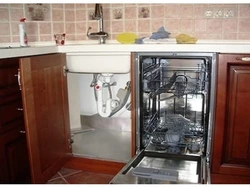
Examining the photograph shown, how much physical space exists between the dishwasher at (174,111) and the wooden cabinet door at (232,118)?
0.04 m

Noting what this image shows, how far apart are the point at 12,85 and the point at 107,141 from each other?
884 millimetres

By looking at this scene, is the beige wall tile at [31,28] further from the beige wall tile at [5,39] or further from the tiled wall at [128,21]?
the beige wall tile at [5,39]

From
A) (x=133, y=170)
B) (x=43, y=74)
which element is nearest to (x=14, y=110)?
(x=43, y=74)

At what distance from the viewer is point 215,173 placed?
1.61m

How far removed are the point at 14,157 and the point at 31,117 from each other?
0.71 feet

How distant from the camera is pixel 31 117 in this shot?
56.2 inches

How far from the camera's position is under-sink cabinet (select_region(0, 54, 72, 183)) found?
1.35 metres

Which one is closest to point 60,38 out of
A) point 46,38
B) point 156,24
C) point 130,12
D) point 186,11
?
point 46,38

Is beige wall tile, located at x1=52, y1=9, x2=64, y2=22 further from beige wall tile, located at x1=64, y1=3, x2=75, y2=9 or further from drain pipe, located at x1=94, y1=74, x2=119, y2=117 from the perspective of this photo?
drain pipe, located at x1=94, y1=74, x2=119, y2=117

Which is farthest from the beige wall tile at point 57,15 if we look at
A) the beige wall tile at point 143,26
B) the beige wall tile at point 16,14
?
the beige wall tile at point 143,26

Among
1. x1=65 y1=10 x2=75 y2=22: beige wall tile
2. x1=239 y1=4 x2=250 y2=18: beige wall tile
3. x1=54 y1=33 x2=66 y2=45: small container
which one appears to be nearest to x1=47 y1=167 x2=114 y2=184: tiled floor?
x1=54 y1=33 x2=66 y2=45: small container

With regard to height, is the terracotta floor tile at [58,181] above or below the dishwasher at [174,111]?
below

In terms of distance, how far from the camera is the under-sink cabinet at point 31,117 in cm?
135

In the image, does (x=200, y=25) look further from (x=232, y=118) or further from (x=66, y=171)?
(x=66, y=171)
